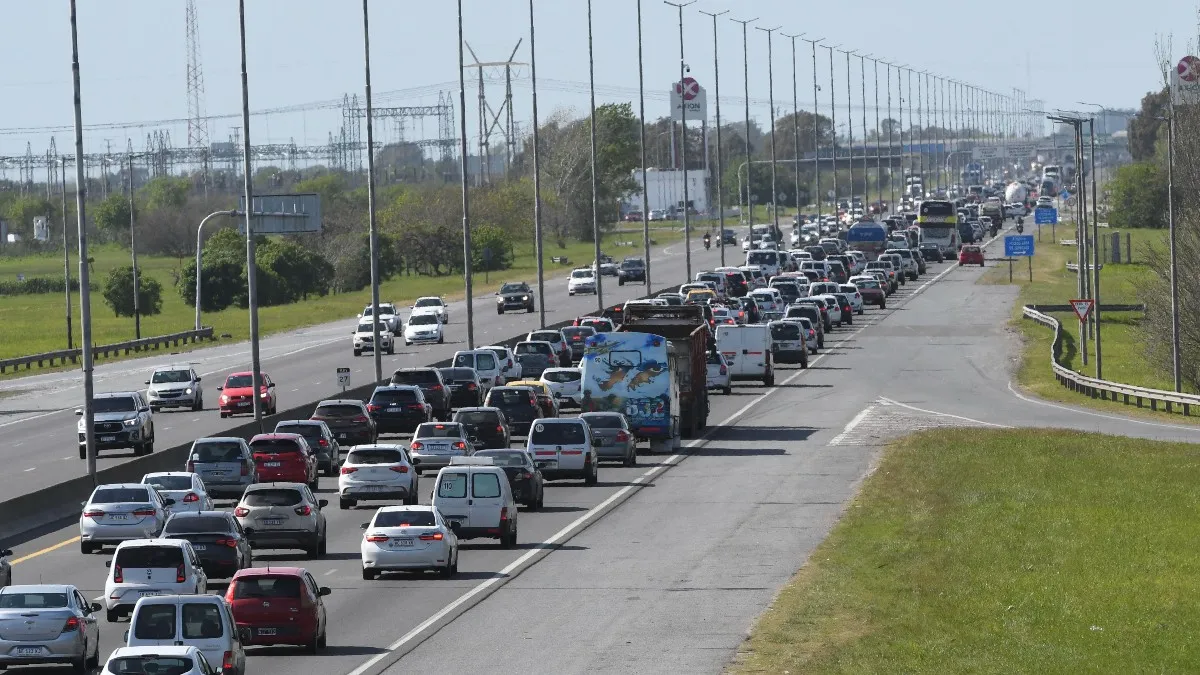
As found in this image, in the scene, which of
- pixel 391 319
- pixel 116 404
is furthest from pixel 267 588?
pixel 391 319

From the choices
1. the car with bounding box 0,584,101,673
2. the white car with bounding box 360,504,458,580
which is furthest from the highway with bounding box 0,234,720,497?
the car with bounding box 0,584,101,673

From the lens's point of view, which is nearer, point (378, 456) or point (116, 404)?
point (378, 456)

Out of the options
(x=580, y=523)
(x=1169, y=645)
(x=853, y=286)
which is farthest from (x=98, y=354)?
(x=1169, y=645)

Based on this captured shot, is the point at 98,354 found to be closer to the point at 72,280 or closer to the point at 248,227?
the point at 248,227

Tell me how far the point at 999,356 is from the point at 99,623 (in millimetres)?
62657

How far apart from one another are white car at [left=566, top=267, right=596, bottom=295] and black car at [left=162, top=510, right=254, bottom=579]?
321 ft

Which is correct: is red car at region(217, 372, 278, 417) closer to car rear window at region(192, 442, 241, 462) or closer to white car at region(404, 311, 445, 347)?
car rear window at region(192, 442, 241, 462)

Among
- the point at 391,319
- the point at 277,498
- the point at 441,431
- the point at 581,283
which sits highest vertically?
the point at 581,283

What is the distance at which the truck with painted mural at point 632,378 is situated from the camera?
181ft

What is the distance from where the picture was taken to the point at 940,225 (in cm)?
15700

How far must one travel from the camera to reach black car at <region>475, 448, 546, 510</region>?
4334 cm

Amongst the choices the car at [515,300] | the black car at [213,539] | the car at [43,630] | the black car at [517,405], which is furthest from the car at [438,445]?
the car at [515,300]

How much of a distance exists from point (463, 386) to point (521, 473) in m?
23.0

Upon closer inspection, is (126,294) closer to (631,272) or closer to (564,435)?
(631,272)
